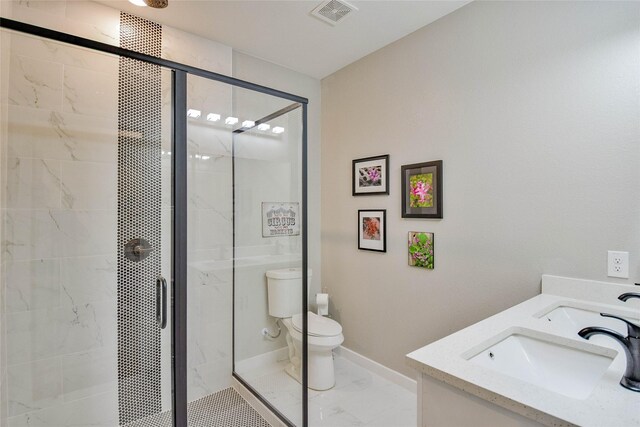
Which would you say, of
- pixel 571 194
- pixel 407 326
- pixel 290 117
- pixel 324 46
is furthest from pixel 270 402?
pixel 324 46

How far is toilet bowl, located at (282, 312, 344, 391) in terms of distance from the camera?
2.17 m

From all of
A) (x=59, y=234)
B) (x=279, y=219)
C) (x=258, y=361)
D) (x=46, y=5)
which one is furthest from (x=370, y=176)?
(x=46, y=5)

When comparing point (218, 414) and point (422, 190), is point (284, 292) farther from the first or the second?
point (422, 190)

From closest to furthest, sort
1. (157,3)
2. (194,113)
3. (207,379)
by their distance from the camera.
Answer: (157,3) < (194,113) < (207,379)

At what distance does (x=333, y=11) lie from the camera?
209 cm

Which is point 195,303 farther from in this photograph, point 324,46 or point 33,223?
point 324,46

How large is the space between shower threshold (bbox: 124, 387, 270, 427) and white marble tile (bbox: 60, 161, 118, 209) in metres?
1.31

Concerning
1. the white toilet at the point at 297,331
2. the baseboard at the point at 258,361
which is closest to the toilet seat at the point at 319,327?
the white toilet at the point at 297,331

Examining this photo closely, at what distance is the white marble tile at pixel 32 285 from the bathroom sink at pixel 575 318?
2.46 m

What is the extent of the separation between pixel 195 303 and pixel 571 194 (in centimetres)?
237

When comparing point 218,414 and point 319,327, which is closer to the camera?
point 218,414

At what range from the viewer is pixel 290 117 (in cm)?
215

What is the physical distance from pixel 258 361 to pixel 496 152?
2.19 metres

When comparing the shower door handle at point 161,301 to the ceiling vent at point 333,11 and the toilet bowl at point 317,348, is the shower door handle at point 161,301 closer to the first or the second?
the toilet bowl at point 317,348
